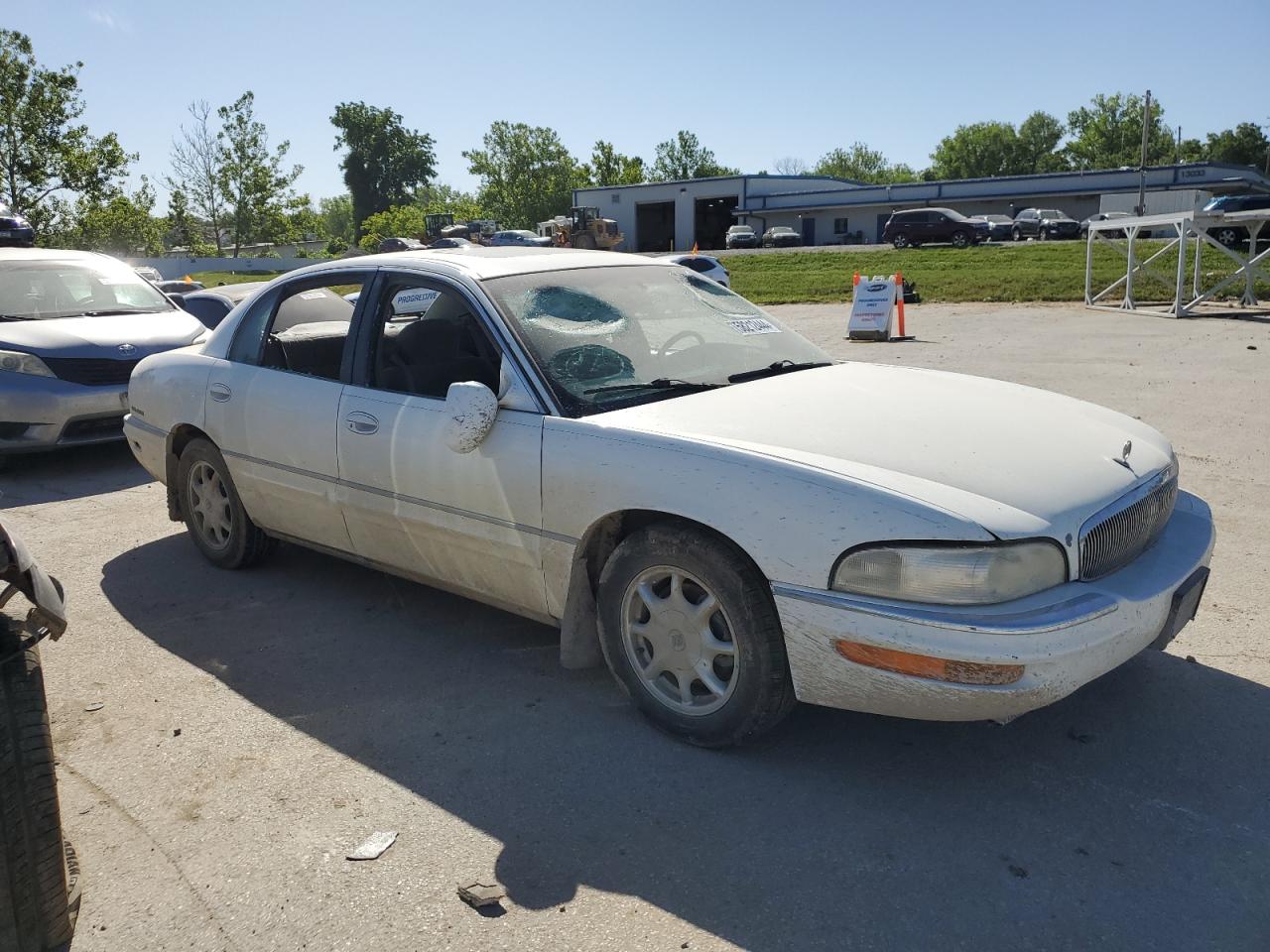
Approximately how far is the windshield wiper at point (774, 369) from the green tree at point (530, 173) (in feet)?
299

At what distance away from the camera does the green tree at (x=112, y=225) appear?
3519 cm

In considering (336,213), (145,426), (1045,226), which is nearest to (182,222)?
(1045,226)

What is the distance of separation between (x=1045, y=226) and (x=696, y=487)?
47.5m

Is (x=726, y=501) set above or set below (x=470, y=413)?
below

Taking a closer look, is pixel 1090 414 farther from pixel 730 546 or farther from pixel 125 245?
pixel 125 245

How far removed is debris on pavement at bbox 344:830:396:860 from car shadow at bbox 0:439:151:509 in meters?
5.03

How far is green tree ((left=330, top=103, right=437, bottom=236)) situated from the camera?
106125 mm

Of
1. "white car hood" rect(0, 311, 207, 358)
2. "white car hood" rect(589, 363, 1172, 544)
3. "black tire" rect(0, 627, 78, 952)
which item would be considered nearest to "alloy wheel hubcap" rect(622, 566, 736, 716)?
"white car hood" rect(589, 363, 1172, 544)

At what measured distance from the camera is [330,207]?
181250mm

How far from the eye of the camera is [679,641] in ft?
10.8

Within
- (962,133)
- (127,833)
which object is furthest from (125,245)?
(962,133)

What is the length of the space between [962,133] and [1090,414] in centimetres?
12321

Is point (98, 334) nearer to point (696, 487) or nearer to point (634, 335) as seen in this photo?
point (634, 335)

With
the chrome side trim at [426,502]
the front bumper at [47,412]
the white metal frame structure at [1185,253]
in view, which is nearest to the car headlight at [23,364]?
the front bumper at [47,412]
